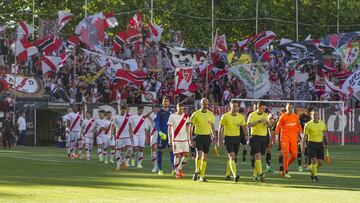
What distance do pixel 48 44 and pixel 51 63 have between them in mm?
1388

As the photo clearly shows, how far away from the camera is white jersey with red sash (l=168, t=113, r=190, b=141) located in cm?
2797

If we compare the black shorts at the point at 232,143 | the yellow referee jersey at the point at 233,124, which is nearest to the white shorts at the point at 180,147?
the black shorts at the point at 232,143

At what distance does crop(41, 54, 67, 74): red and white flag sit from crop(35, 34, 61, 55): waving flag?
85 centimetres

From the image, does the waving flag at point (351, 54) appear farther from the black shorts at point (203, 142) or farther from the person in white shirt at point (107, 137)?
the black shorts at point (203, 142)

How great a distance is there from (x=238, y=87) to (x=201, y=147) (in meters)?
33.1

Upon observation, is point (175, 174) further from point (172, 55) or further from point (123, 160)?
point (172, 55)

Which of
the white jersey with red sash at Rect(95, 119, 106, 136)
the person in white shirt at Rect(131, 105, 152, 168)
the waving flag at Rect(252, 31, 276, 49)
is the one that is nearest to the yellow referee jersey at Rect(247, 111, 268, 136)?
the person in white shirt at Rect(131, 105, 152, 168)

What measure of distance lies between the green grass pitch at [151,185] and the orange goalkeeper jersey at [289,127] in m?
1.24

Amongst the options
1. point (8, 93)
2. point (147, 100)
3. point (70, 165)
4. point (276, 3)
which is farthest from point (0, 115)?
point (276, 3)

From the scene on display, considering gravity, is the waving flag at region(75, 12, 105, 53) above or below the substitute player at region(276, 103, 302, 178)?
above

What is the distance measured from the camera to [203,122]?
2727cm

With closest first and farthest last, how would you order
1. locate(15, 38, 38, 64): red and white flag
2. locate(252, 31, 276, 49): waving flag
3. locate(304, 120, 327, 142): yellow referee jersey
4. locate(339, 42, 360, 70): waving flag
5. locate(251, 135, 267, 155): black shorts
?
locate(251, 135, 267, 155): black shorts
locate(304, 120, 327, 142): yellow referee jersey
locate(15, 38, 38, 64): red and white flag
locate(339, 42, 360, 70): waving flag
locate(252, 31, 276, 49): waving flag

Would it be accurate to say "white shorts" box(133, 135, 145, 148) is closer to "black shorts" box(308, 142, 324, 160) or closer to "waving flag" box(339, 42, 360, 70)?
"black shorts" box(308, 142, 324, 160)

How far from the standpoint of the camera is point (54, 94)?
52.9 m
